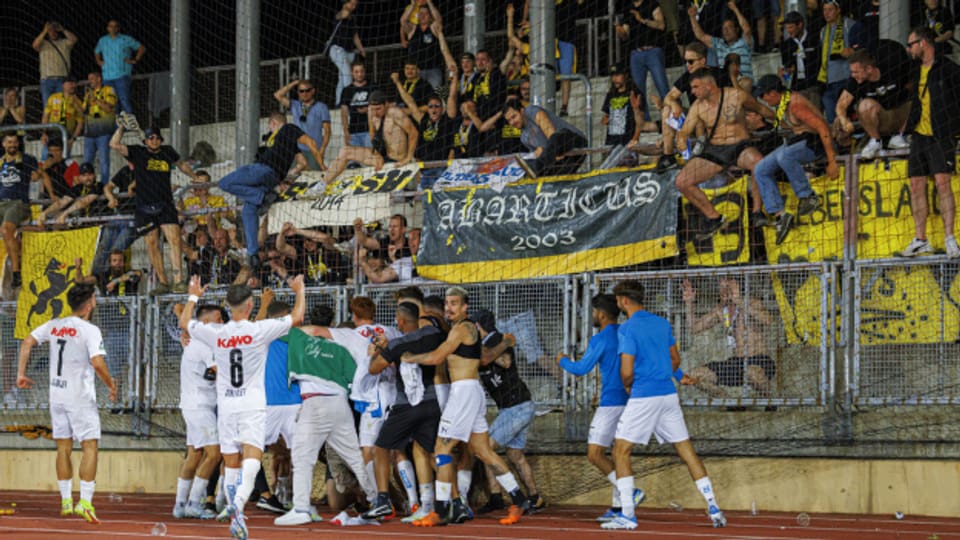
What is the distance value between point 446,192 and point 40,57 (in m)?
11.1

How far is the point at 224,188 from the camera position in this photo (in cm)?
1748

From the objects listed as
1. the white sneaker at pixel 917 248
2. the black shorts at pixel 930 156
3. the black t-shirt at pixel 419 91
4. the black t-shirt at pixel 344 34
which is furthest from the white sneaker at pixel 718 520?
the black t-shirt at pixel 344 34

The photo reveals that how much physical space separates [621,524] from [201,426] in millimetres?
4373

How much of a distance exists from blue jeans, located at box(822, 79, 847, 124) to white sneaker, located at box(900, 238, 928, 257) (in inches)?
106

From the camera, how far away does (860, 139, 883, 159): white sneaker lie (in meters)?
13.5

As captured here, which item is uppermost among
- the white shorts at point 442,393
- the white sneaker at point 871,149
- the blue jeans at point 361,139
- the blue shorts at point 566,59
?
the blue shorts at point 566,59

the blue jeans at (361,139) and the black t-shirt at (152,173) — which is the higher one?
the blue jeans at (361,139)

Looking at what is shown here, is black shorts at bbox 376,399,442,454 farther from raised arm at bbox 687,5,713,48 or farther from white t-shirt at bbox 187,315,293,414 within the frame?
raised arm at bbox 687,5,713,48

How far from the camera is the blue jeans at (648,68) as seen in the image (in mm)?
17828

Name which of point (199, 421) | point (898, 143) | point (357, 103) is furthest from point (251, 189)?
point (898, 143)

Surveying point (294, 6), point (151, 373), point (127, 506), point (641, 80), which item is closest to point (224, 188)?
point (151, 373)

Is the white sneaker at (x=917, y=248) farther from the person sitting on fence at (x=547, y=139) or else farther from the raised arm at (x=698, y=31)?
the raised arm at (x=698, y=31)

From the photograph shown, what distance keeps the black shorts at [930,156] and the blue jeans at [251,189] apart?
834cm

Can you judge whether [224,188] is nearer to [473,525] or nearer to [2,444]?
[2,444]
